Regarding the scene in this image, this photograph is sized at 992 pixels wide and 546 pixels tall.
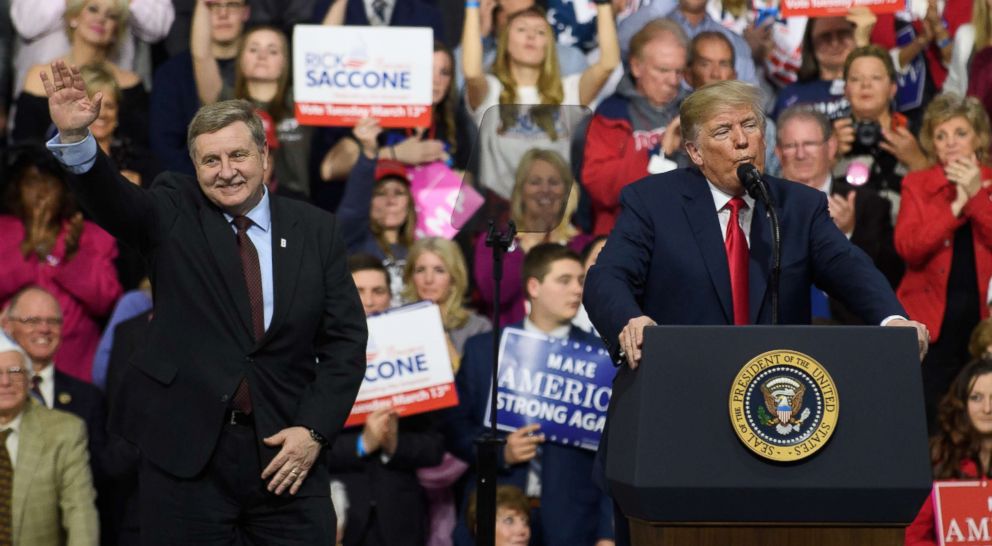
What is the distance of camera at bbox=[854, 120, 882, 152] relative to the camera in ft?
23.7

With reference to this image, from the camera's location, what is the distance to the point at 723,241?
392 cm

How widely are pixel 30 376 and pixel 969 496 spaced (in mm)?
3723

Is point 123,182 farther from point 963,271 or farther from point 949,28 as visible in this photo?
point 949,28

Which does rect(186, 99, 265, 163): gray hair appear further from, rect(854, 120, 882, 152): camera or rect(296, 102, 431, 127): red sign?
rect(854, 120, 882, 152): camera

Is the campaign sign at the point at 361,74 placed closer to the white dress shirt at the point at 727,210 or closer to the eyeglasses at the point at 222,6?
the eyeglasses at the point at 222,6

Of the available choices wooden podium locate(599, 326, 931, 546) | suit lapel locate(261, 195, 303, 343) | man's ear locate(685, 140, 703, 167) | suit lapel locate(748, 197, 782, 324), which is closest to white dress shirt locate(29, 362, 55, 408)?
suit lapel locate(261, 195, 303, 343)

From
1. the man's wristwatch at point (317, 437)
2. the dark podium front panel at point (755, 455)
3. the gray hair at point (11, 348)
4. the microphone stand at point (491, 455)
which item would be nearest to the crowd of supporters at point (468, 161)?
the gray hair at point (11, 348)

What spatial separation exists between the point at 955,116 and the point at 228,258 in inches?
162

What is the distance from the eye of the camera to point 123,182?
148 inches

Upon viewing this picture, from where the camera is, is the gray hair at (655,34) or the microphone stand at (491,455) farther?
the gray hair at (655,34)

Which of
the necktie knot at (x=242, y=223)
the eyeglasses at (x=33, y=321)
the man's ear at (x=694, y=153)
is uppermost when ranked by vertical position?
the man's ear at (x=694, y=153)

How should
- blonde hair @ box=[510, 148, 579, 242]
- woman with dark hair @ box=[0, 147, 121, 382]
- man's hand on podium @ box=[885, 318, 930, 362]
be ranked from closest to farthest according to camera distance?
man's hand on podium @ box=[885, 318, 930, 362] < blonde hair @ box=[510, 148, 579, 242] < woman with dark hair @ box=[0, 147, 121, 382]

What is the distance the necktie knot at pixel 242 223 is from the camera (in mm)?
4000

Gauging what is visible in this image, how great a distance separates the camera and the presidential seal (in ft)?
13.7
